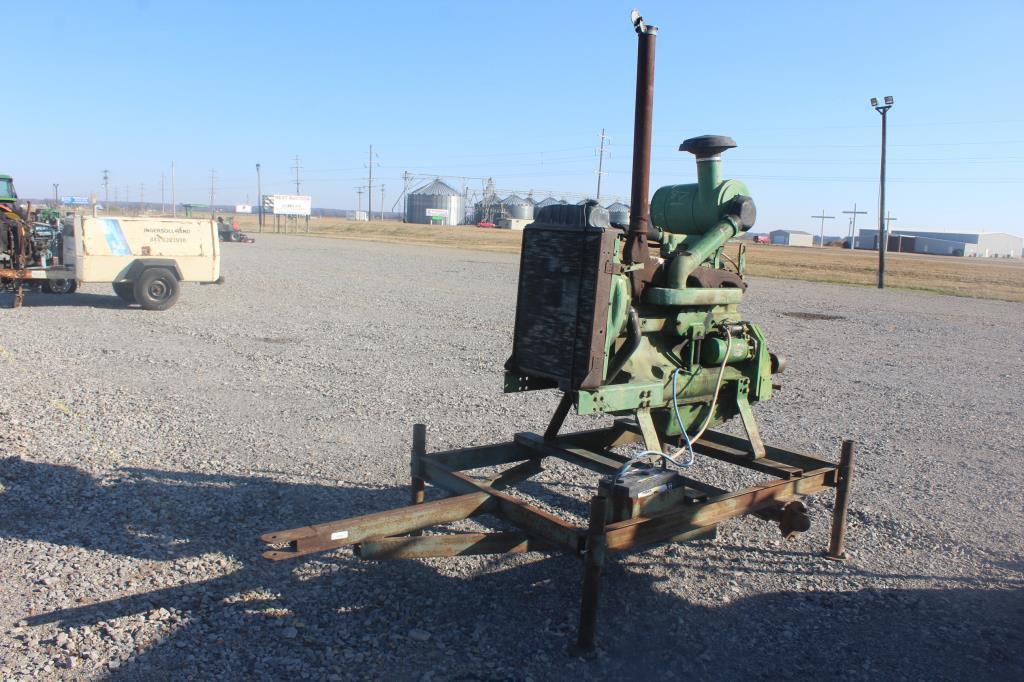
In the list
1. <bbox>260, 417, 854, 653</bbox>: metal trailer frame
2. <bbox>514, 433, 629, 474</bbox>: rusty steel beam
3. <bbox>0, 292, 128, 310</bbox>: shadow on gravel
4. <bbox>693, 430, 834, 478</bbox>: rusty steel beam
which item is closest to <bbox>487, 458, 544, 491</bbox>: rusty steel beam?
<bbox>260, 417, 854, 653</bbox>: metal trailer frame

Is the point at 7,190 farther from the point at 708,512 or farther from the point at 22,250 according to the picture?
the point at 708,512

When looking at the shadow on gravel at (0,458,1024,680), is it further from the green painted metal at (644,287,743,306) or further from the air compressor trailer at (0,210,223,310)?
the air compressor trailer at (0,210,223,310)

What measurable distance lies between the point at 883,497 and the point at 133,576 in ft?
16.2

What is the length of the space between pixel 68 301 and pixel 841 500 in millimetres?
15396

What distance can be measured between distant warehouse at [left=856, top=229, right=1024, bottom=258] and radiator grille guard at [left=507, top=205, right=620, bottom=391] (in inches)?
4049

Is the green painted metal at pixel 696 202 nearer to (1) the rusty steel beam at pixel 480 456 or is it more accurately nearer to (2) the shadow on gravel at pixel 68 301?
(1) the rusty steel beam at pixel 480 456

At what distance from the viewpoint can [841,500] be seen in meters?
4.77

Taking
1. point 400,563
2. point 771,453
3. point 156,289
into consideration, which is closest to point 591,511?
point 400,563

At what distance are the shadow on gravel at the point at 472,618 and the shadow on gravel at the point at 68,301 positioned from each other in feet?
37.5

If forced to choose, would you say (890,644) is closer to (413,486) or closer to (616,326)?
(616,326)

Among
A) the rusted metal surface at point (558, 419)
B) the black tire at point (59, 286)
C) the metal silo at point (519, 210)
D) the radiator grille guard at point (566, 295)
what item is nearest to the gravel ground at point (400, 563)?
the rusted metal surface at point (558, 419)

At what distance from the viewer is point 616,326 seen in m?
4.00

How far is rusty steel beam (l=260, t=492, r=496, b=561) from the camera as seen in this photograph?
3.26 meters

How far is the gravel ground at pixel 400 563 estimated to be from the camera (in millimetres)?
3680
